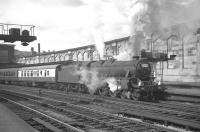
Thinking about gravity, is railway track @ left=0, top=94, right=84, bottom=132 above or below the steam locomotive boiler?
below

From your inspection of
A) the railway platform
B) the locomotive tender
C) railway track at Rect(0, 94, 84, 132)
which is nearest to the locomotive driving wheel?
the locomotive tender

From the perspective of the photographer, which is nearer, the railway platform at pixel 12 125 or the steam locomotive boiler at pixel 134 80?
the railway platform at pixel 12 125

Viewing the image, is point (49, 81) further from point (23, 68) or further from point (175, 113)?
point (175, 113)

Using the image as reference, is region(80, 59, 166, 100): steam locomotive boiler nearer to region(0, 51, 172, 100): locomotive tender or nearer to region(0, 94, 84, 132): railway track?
region(0, 51, 172, 100): locomotive tender

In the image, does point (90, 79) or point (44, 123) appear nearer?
point (44, 123)

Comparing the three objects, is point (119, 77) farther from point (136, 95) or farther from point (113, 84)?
point (136, 95)

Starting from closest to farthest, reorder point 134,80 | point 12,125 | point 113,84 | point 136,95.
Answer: point 12,125
point 136,95
point 134,80
point 113,84

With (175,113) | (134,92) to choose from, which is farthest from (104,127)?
(134,92)

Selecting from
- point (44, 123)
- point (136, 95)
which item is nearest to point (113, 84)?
point (136, 95)

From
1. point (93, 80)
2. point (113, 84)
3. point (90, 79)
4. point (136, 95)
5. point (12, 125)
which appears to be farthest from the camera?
point (90, 79)

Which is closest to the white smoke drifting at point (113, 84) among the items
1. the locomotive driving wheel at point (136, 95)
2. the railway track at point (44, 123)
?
the locomotive driving wheel at point (136, 95)

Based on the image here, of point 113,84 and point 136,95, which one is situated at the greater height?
point 113,84

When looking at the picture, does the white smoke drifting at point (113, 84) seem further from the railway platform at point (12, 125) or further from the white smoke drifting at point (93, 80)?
the railway platform at point (12, 125)

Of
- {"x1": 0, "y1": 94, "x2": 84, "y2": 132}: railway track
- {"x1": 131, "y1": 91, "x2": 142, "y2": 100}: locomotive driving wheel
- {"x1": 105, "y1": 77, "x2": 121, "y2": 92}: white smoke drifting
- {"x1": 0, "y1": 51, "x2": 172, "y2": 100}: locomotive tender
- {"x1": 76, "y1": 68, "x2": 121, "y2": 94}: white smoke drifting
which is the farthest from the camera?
{"x1": 76, "y1": 68, "x2": 121, "y2": 94}: white smoke drifting
